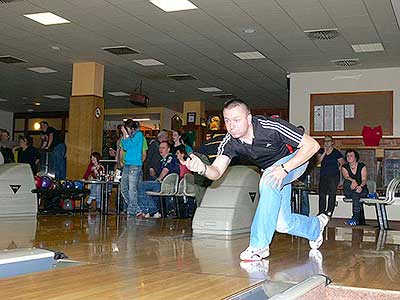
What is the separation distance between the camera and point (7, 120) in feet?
62.9

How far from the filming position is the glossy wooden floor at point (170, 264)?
2426mm

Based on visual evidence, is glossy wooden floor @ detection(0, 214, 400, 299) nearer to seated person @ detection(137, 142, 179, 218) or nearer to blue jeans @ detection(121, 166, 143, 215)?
blue jeans @ detection(121, 166, 143, 215)

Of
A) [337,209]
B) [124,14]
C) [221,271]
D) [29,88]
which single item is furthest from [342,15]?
[29,88]

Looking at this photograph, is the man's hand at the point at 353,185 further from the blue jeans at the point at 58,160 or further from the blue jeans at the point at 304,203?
the blue jeans at the point at 58,160

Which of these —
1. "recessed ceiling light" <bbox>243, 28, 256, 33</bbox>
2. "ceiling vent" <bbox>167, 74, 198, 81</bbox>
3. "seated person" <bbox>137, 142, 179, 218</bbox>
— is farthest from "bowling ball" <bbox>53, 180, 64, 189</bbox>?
"ceiling vent" <bbox>167, 74, 198, 81</bbox>

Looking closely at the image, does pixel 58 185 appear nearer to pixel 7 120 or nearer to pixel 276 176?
pixel 276 176

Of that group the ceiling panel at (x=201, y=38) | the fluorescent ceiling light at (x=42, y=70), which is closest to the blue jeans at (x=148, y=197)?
the ceiling panel at (x=201, y=38)

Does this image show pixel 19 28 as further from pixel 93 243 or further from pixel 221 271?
pixel 221 271

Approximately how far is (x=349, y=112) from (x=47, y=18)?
19.5 feet

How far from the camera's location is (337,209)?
1071 centimetres

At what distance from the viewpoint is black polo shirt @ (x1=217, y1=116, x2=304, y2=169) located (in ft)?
10.7

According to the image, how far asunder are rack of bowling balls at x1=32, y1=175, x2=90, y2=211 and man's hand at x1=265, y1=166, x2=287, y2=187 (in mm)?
4816

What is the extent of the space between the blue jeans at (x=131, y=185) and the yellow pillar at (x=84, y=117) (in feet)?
10.6

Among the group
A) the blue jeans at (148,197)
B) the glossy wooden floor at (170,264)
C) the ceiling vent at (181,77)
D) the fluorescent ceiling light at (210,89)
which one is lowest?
the glossy wooden floor at (170,264)
